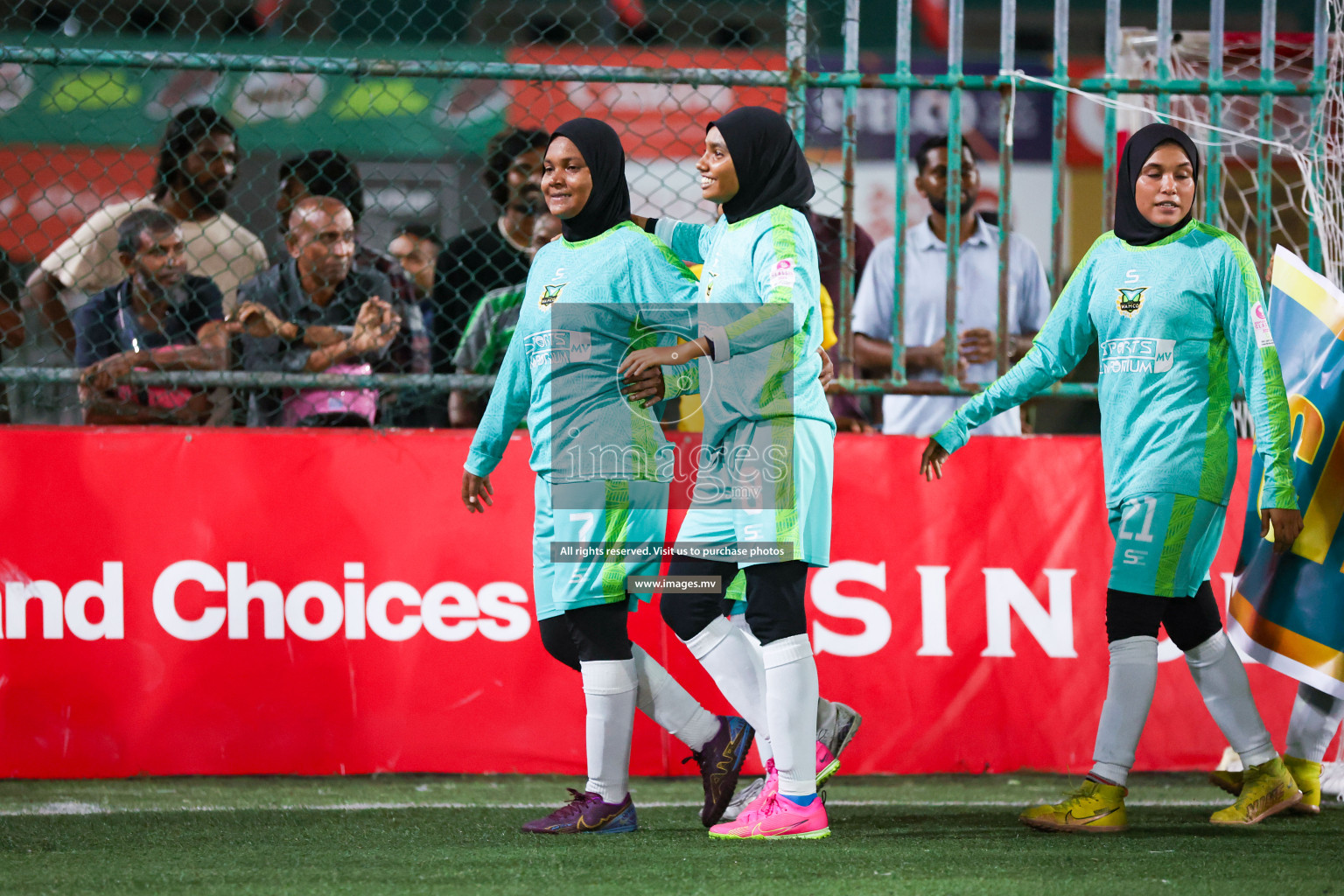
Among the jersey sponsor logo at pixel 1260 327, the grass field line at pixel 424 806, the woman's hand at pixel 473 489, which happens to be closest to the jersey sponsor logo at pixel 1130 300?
the jersey sponsor logo at pixel 1260 327

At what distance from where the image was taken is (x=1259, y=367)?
3.50 metres

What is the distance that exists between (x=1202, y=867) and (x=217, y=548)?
3.09 meters

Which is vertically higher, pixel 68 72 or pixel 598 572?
pixel 68 72

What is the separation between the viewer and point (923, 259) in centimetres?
566

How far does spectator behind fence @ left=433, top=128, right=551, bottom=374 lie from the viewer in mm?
5297

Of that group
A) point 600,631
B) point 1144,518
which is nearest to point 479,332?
point 600,631

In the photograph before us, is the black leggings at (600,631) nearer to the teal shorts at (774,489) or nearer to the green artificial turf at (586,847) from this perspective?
the teal shorts at (774,489)

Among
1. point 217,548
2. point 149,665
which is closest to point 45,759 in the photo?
point 149,665

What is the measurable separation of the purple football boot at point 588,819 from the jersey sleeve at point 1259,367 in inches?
70.5

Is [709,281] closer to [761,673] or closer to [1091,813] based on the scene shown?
[761,673]

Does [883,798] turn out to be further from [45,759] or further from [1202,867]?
[45,759]

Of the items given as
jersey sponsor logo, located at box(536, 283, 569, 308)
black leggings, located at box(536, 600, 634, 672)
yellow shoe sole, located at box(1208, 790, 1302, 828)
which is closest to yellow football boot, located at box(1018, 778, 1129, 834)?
yellow shoe sole, located at box(1208, 790, 1302, 828)

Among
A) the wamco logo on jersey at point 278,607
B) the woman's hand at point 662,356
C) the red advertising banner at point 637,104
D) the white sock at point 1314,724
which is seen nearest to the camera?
the woman's hand at point 662,356

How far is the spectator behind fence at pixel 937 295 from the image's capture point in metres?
5.30
